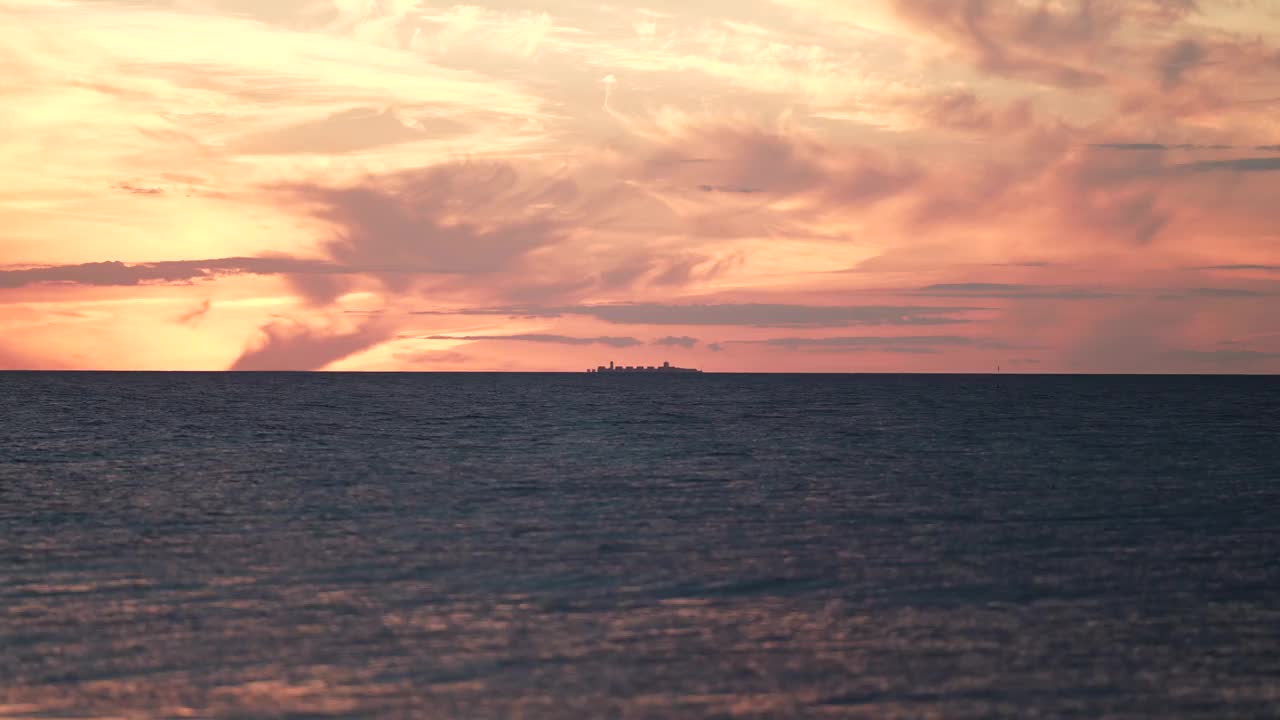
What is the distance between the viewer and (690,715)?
68.6 feet

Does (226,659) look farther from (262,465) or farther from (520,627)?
(262,465)

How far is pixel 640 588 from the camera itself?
32344 millimetres

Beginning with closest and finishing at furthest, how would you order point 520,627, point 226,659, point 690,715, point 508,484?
point 690,715 → point 226,659 → point 520,627 → point 508,484

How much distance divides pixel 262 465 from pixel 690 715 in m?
58.6

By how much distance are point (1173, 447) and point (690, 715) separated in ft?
257

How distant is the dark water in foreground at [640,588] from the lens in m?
22.4

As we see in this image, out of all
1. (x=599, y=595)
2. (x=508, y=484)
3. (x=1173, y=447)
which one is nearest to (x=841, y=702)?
(x=599, y=595)

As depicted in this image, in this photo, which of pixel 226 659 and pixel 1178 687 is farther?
pixel 226 659

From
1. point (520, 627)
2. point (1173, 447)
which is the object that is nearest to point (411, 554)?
point (520, 627)

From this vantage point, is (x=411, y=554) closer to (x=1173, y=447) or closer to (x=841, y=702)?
(x=841, y=702)

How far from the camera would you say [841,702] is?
21.7 meters

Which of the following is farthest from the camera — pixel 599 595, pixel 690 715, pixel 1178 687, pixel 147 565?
pixel 147 565

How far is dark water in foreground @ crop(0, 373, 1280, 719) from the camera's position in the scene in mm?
22406

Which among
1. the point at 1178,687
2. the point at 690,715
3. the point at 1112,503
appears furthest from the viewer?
the point at 1112,503
